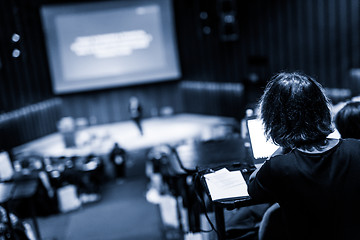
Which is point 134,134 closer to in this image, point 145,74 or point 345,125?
point 145,74

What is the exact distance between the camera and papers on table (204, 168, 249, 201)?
5.89 ft

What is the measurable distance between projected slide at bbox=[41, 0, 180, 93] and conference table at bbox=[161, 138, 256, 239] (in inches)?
213

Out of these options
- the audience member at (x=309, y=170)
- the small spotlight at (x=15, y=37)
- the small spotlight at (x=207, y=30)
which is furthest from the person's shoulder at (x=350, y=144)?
the small spotlight at (x=207, y=30)

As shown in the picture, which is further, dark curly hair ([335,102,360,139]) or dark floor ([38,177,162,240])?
dark floor ([38,177,162,240])

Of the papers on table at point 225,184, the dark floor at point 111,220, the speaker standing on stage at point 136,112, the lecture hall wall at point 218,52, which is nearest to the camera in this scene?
the papers on table at point 225,184

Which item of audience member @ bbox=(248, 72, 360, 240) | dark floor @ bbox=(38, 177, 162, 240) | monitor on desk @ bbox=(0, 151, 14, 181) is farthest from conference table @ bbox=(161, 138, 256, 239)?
monitor on desk @ bbox=(0, 151, 14, 181)

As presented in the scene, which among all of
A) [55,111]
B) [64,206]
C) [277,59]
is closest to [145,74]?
[55,111]

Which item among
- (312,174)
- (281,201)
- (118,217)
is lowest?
(118,217)

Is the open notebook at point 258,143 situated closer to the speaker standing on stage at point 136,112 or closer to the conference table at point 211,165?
the conference table at point 211,165

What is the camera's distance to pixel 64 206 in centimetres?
493

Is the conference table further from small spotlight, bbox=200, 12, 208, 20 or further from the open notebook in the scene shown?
small spotlight, bbox=200, 12, 208, 20

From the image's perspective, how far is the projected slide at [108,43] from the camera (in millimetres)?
7789

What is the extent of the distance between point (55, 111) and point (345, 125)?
691cm

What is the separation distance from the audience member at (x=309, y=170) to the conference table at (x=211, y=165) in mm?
332
